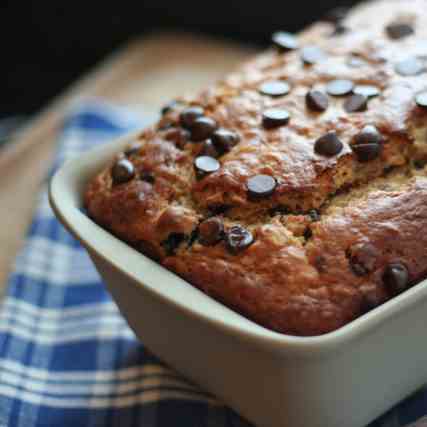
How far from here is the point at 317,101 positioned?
1.47 meters

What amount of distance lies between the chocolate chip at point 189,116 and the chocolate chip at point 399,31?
0.51 metres

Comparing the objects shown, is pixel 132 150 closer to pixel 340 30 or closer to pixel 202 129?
pixel 202 129

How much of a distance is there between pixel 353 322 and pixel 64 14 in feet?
9.41

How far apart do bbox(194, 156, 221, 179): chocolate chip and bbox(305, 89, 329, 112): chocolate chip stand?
248 millimetres

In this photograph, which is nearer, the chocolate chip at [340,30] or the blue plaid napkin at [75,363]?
the blue plaid napkin at [75,363]

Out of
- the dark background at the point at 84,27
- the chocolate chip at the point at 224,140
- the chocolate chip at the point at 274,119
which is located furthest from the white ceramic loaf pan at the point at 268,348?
the dark background at the point at 84,27

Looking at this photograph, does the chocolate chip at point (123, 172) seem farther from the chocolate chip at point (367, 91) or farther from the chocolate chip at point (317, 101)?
the chocolate chip at point (367, 91)

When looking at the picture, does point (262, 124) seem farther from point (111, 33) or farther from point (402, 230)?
point (111, 33)

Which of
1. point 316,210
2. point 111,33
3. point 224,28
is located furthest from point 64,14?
point 316,210

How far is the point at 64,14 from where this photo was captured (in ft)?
11.6

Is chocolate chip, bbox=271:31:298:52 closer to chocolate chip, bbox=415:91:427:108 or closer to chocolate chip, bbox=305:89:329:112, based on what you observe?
chocolate chip, bbox=305:89:329:112

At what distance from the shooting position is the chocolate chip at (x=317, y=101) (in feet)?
4.81

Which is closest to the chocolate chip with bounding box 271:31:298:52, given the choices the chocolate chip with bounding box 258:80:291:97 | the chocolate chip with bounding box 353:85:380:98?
the chocolate chip with bounding box 258:80:291:97

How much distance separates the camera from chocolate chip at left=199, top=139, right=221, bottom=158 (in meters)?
1.44
